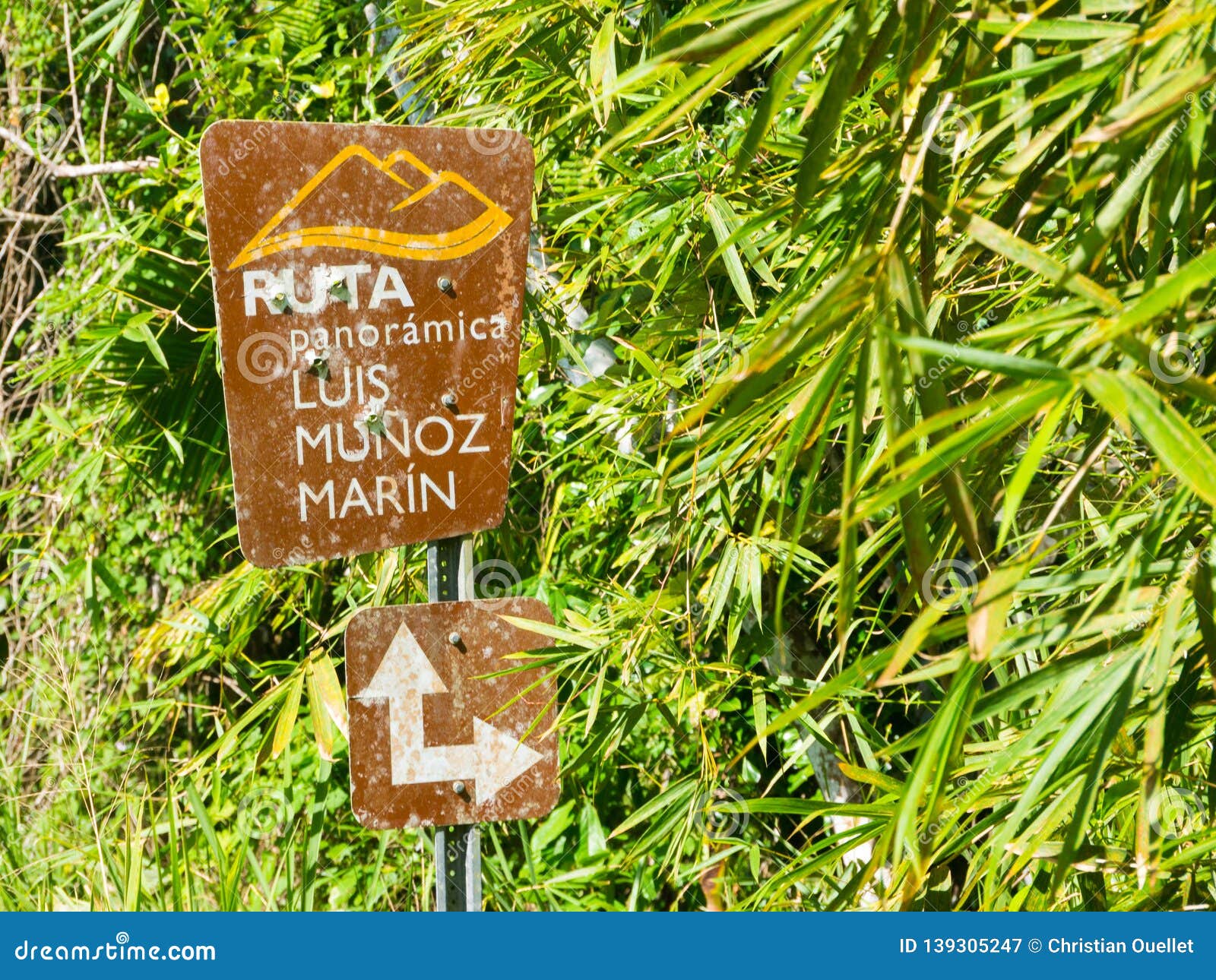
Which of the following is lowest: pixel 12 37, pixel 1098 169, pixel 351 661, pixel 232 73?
pixel 351 661

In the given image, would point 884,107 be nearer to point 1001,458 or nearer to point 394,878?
point 1001,458

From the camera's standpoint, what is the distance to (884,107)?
124 cm

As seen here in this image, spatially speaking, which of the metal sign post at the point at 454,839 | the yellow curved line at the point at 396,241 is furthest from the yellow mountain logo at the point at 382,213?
the metal sign post at the point at 454,839

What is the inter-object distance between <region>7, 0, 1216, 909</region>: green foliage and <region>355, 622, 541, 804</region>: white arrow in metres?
0.27

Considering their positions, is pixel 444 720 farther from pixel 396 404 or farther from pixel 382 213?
pixel 382 213

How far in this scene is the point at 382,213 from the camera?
120 centimetres

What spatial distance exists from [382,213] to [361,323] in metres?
0.12

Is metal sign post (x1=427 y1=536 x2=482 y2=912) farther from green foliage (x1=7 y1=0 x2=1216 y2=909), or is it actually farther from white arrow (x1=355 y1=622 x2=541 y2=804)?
green foliage (x1=7 y1=0 x2=1216 y2=909)

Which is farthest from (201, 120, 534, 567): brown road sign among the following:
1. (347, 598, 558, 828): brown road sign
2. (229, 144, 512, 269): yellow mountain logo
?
(347, 598, 558, 828): brown road sign

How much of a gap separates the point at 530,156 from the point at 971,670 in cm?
75

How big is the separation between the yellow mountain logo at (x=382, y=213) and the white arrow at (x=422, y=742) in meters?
0.43

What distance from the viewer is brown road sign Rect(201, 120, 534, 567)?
117 centimetres

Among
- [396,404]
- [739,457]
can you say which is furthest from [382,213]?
[739,457]
